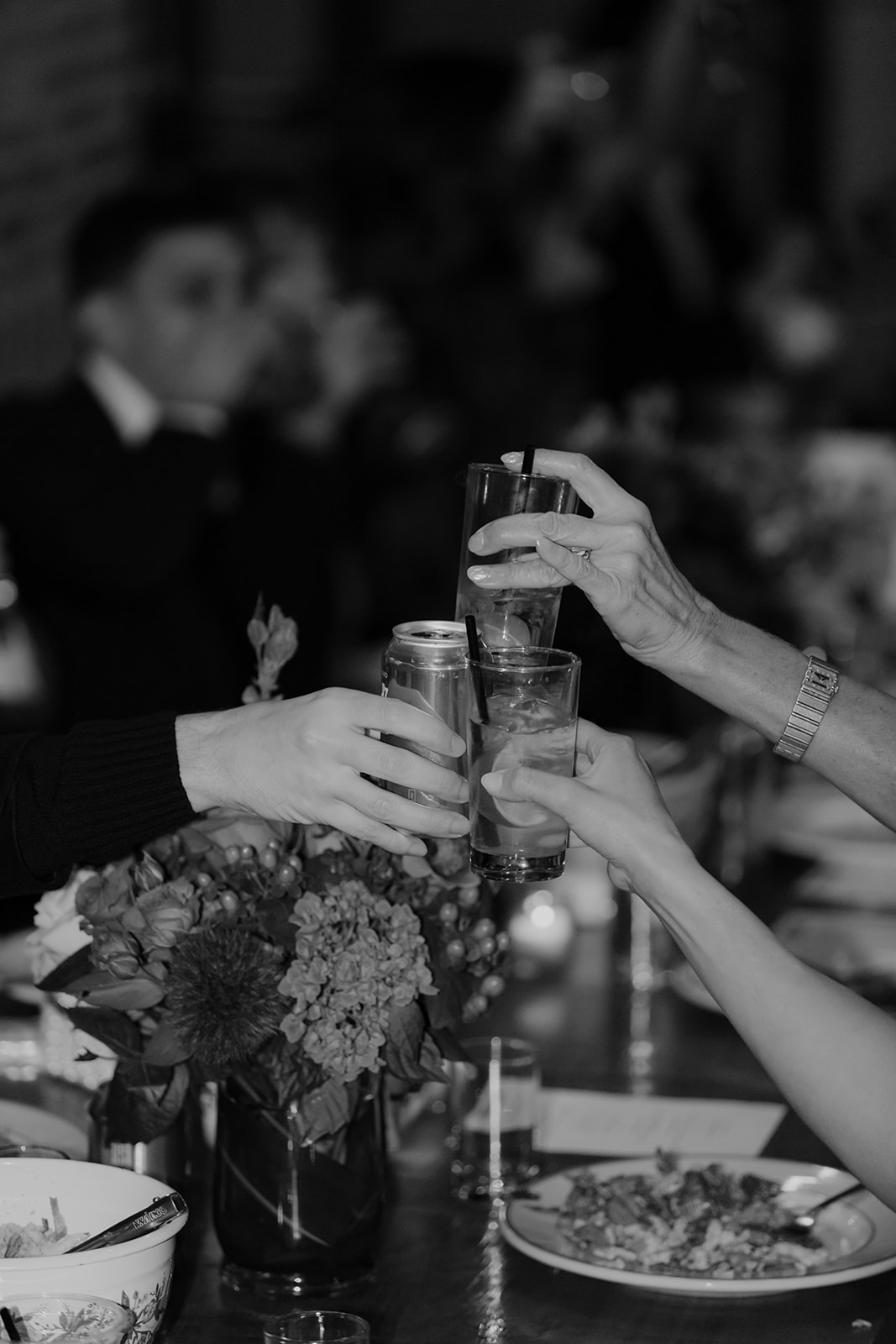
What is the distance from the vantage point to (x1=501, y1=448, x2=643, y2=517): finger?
1438mm

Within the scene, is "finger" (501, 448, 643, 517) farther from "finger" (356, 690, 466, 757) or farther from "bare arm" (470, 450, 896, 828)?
"finger" (356, 690, 466, 757)

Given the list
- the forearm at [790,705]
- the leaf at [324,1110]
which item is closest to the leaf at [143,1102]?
the leaf at [324,1110]

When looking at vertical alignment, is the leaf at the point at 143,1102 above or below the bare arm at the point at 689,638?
below

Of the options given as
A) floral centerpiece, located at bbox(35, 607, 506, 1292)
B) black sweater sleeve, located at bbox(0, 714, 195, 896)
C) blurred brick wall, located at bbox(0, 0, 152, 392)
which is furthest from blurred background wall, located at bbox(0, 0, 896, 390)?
floral centerpiece, located at bbox(35, 607, 506, 1292)

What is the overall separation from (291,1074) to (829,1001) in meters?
0.42

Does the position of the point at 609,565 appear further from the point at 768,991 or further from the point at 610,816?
the point at 768,991

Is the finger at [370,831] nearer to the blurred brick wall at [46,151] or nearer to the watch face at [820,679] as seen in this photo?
the watch face at [820,679]

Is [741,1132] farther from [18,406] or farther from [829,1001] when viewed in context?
[18,406]

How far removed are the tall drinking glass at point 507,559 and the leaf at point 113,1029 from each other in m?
0.43

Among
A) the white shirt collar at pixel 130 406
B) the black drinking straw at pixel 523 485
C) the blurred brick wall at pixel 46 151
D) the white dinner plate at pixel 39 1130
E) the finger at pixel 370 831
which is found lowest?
the white dinner plate at pixel 39 1130

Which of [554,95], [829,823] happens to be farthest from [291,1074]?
[554,95]

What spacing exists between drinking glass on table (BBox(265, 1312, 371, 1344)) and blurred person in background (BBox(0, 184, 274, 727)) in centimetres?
229

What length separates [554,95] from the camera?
5.54 meters

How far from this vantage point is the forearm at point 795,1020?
4.26 ft
